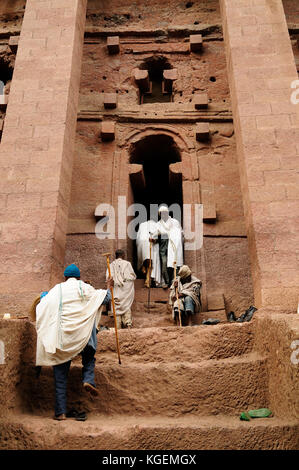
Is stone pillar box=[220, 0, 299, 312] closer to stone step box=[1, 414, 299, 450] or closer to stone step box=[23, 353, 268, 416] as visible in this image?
stone step box=[23, 353, 268, 416]

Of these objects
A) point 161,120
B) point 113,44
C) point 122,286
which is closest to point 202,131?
point 161,120

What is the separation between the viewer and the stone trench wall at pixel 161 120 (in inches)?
328

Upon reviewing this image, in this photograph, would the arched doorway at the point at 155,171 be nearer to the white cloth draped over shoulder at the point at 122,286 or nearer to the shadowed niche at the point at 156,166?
the shadowed niche at the point at 156,166

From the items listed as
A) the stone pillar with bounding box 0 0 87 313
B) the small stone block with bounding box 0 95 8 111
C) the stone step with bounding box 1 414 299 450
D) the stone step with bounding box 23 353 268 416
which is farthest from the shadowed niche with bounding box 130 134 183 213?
the stone step with bounding box 1 414 299 450

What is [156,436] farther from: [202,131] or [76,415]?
[202,131]

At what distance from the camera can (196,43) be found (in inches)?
428

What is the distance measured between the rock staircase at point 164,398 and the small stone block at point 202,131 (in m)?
5.86

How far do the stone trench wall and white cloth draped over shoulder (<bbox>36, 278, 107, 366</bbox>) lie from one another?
12.5 ft

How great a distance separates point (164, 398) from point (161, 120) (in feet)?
23.8

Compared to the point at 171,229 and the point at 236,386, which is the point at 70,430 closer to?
the point at 236,386

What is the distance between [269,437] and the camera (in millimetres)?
3242

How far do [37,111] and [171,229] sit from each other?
11.2 ft

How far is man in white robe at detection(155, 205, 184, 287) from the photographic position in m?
8.23

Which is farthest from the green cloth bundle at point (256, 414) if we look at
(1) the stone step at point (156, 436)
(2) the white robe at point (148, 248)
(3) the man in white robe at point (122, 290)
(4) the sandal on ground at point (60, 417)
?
(2) the white robe at point (148, 248)
